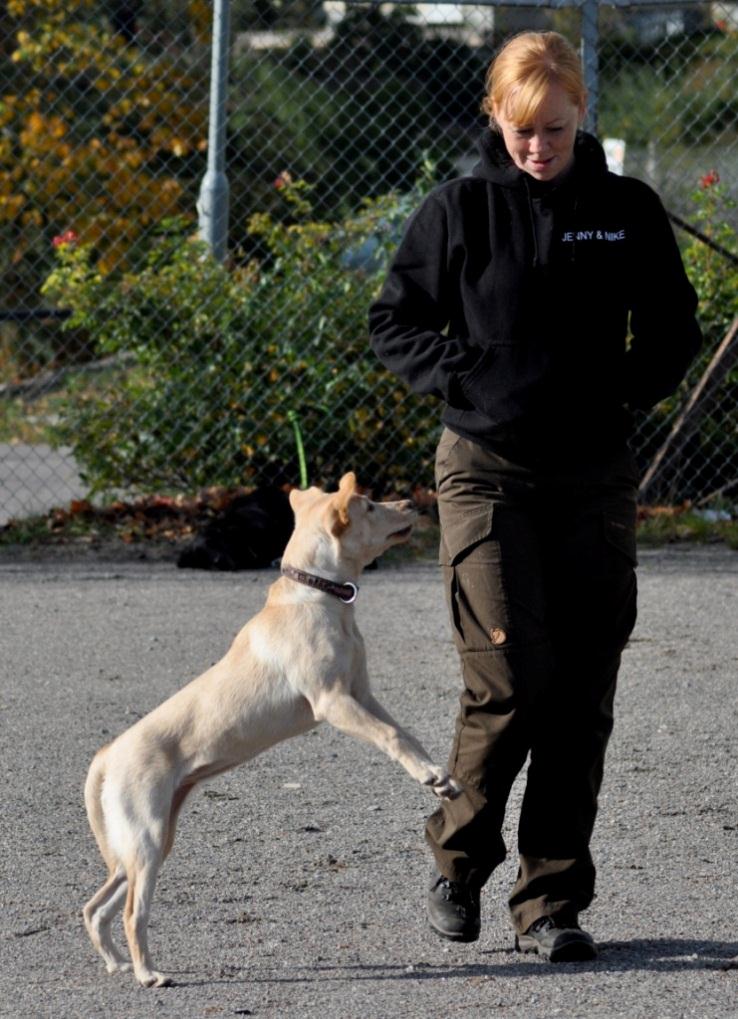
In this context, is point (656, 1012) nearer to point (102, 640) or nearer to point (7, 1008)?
point (7, 1008)

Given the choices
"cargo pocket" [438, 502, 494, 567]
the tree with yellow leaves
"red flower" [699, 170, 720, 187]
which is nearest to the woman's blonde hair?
"cargo pocket" [438, 502, 494, 567]

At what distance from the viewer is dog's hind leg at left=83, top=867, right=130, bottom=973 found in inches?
139

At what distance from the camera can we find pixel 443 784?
3.38 meters

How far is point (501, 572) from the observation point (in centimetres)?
350

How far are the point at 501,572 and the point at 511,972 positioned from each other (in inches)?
34.4

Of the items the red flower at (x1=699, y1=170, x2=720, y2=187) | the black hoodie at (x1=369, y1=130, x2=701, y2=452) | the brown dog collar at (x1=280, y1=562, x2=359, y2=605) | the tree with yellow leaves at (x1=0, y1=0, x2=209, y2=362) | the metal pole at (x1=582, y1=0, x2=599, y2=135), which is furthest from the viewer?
the tree with yellow leaves at (x1=0, y1=0, x2=209, y2=362)

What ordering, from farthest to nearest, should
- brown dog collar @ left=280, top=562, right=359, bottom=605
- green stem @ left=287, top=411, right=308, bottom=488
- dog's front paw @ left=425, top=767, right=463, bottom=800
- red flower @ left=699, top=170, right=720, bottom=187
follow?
red flower @ left=699, top=170, right=720, bottom=187
green stem @ left=287, top=411, right=308, bottom=488
brown dog collar @ left=280, top=562, right=359, bottom=605
dog's front paw @ left=425, top=767, right=463, bottom=800

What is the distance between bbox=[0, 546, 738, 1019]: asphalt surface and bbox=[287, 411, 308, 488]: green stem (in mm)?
1420

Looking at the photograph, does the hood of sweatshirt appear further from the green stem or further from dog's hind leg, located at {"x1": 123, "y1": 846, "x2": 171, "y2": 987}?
the green stem

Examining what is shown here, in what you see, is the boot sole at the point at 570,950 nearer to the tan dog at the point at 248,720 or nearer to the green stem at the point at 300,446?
the tan dog at the point at 248,720

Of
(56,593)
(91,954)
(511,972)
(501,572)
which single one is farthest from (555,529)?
(56,593)

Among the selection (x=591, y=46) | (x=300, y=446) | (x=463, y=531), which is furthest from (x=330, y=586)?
(x=591, y=46)

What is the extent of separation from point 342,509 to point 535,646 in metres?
0.56

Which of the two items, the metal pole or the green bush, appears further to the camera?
the green bush
